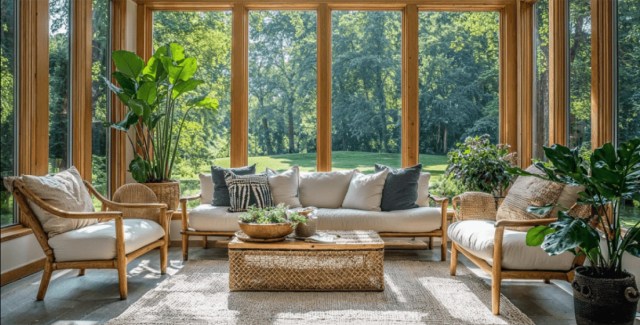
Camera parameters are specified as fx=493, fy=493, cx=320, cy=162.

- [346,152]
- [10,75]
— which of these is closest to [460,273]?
[346,152]

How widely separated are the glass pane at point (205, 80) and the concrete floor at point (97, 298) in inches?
64.6

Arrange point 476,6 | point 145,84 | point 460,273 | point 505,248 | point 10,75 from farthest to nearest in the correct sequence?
1. point 476,6
2. point 145,84
3. point 460,273
4. point 10,75
5. point 505,248

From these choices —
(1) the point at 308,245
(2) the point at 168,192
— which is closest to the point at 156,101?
(2) the point at 168,192

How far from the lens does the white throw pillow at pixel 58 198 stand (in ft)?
11.5

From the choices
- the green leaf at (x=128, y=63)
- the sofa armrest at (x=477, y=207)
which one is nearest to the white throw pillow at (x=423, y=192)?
the sofa armrest at (x=477, y=207)

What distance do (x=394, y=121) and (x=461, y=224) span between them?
7.11 feet

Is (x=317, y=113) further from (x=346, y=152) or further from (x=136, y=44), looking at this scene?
(x=136, y=44)

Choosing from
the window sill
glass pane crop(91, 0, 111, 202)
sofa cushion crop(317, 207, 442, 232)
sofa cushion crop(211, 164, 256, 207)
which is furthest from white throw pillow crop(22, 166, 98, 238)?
sofa cushion crop(317, 207, 442, 232)

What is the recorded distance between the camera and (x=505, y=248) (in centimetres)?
325

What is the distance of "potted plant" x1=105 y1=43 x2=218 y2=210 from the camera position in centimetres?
504

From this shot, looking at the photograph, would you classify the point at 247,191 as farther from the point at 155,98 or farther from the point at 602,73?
the point at 602,73

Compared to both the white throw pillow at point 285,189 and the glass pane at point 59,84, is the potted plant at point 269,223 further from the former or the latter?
the glass pane at point 59,84

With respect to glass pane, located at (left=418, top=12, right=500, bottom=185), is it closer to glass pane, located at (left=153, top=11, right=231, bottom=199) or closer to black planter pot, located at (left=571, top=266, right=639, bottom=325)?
glass pane, located at (left=153, top=11, right=231, bottom=199)

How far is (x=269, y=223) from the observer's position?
3.71 meters
